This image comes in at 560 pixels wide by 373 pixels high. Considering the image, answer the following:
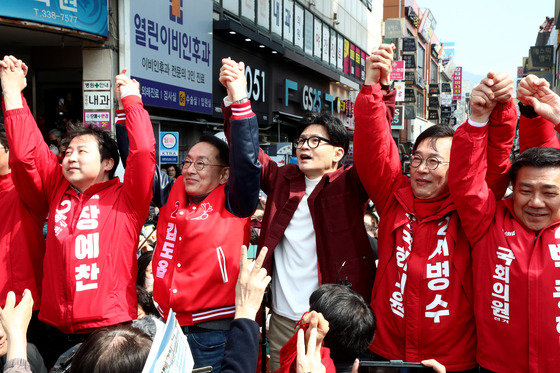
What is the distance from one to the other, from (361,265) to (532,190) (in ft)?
3.13

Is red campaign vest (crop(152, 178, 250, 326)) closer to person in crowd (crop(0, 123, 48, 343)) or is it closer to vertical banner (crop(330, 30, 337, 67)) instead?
person in crowd (crop(0, 123, 48, 343))

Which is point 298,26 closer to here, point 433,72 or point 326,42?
point 326,42

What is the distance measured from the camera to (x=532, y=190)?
234 cm

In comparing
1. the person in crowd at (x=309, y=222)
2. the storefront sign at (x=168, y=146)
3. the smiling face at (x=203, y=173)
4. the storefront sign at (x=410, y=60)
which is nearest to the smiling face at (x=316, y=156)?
the person in crowd at (x=309, y=222)

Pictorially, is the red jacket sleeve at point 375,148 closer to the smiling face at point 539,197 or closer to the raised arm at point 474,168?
the raised arm at point 474,168

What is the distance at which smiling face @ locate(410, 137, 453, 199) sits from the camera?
260cm

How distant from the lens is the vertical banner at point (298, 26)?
60.4ft

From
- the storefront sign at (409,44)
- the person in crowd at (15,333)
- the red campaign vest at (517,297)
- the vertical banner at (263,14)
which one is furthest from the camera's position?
the storefront sign at (409,44)

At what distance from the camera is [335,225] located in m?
2.85

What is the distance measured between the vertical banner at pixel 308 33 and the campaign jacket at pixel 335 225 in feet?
56.8

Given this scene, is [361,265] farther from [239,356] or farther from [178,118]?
[178,118]

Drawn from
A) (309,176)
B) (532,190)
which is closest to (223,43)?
(309,176)

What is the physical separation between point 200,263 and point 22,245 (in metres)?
1.05

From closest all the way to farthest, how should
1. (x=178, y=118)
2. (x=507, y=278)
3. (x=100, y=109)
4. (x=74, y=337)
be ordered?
1. (x=507, y=278)
2. (x=74, y=337)
3. (x=100, y=109)
4. (x=178, y=118)
